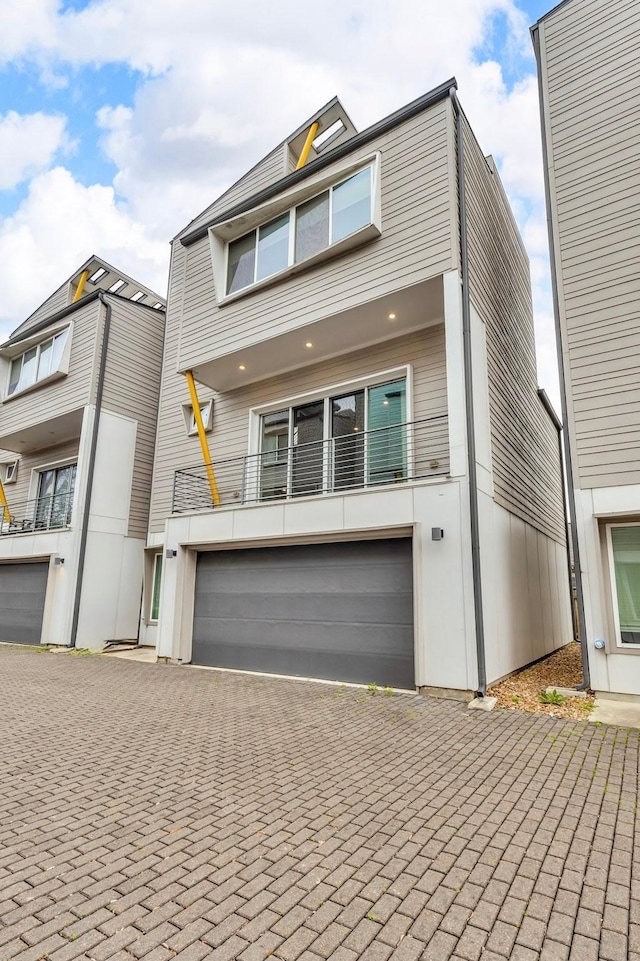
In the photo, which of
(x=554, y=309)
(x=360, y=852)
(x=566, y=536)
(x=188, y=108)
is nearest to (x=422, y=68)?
(x=554, y=309)

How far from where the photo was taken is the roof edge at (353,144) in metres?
8.04

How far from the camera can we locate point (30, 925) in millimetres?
2111

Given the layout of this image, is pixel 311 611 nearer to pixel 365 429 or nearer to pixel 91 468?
pixel 365 429

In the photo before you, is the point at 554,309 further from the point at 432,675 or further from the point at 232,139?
the point at 232,139

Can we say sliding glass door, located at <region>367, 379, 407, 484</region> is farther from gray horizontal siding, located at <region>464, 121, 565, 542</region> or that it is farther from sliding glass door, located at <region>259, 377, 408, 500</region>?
gray horizontal siding, located at <region>464, 121, 565, 542</region>

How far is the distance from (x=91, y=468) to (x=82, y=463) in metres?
0.24

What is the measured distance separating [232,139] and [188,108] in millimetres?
2628

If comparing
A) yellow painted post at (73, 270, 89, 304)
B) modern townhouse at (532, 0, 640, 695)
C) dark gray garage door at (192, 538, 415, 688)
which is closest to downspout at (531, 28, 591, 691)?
modern townhouse at (532, 0, 640, 695)

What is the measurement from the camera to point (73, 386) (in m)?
13.1

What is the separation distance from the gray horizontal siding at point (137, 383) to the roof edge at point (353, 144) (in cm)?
393

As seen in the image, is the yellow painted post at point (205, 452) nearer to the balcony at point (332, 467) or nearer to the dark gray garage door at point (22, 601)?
the balcony at point (332, 467)

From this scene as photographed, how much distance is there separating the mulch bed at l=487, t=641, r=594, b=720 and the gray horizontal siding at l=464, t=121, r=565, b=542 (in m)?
2.71

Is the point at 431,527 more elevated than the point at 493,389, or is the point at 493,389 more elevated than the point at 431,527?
the point at 493,389

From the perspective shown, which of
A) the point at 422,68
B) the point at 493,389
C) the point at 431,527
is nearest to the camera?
the point at 431,527
